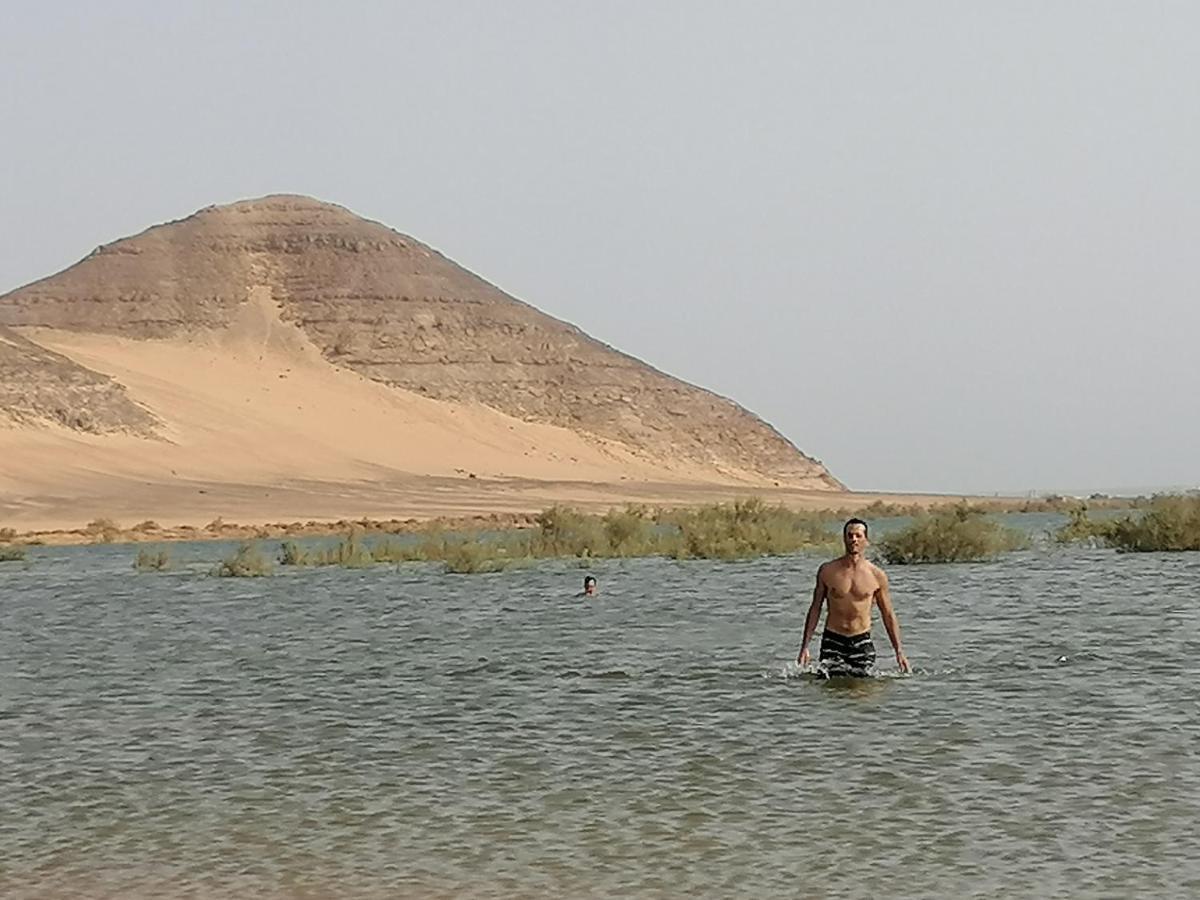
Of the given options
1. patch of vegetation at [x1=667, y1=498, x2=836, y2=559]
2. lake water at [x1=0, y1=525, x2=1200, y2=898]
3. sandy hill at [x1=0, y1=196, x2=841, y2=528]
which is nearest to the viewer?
lake water at [x1=0, y1=525, x2=1200, y2=898]

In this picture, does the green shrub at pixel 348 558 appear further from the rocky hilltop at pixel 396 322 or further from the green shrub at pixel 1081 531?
the rocky hilltop at pixel 396 322

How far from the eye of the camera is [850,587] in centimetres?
1558

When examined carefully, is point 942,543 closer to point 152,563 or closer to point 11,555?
point 152,563

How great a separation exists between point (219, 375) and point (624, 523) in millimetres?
51813

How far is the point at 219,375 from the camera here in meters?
91.5

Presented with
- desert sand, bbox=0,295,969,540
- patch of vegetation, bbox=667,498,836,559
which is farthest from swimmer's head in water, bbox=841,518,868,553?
desert sand, bbox=0,295,969,540

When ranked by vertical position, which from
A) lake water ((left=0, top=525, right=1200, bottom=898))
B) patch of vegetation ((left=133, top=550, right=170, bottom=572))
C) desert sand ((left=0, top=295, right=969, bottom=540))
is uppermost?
desert sand ((left=0, top=295, right=969, bottom=540))

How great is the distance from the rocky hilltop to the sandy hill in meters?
0.14

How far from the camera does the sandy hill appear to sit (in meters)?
76.5

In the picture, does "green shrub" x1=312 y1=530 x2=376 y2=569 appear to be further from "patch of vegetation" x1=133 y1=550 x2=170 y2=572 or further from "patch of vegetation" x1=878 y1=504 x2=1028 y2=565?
"patch of vegetation" x1=878 y1=504 x2=1028 y2=565

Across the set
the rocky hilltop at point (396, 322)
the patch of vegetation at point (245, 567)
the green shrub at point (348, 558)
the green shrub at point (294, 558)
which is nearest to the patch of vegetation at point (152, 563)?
the patch of vegetation at point (245, 567)

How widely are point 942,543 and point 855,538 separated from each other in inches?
924

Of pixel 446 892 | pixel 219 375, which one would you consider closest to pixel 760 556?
pixel 446 892

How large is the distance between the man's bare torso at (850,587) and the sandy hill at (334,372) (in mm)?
55718
